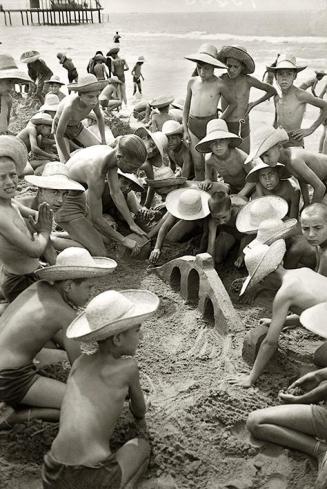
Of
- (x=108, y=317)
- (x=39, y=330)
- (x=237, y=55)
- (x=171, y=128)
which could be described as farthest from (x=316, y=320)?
(x=237, y=55)

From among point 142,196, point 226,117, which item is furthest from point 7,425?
point 226,117

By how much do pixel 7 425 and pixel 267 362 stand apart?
1.65 metres

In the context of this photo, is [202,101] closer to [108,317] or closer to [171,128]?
[171,128]

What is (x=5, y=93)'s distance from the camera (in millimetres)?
6535

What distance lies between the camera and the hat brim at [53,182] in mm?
4086

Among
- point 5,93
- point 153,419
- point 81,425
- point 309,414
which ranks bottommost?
point 153,419

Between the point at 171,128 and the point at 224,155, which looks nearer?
the point at 224,155

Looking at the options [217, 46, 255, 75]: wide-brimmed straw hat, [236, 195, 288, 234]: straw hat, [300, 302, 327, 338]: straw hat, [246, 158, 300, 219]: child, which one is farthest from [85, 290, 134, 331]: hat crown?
[217, 46, 255, 75]: wide-brimmed straw hat

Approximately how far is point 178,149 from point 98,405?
4.04 m

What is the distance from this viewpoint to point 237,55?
5688mm

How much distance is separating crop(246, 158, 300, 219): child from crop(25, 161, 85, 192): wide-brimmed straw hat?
1630 millimetres

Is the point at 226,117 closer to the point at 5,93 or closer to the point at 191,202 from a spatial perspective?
the point at 191,202

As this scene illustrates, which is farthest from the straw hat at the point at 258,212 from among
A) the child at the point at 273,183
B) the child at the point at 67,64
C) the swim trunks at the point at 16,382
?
the child at the point at 67,64

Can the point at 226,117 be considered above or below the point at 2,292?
above
